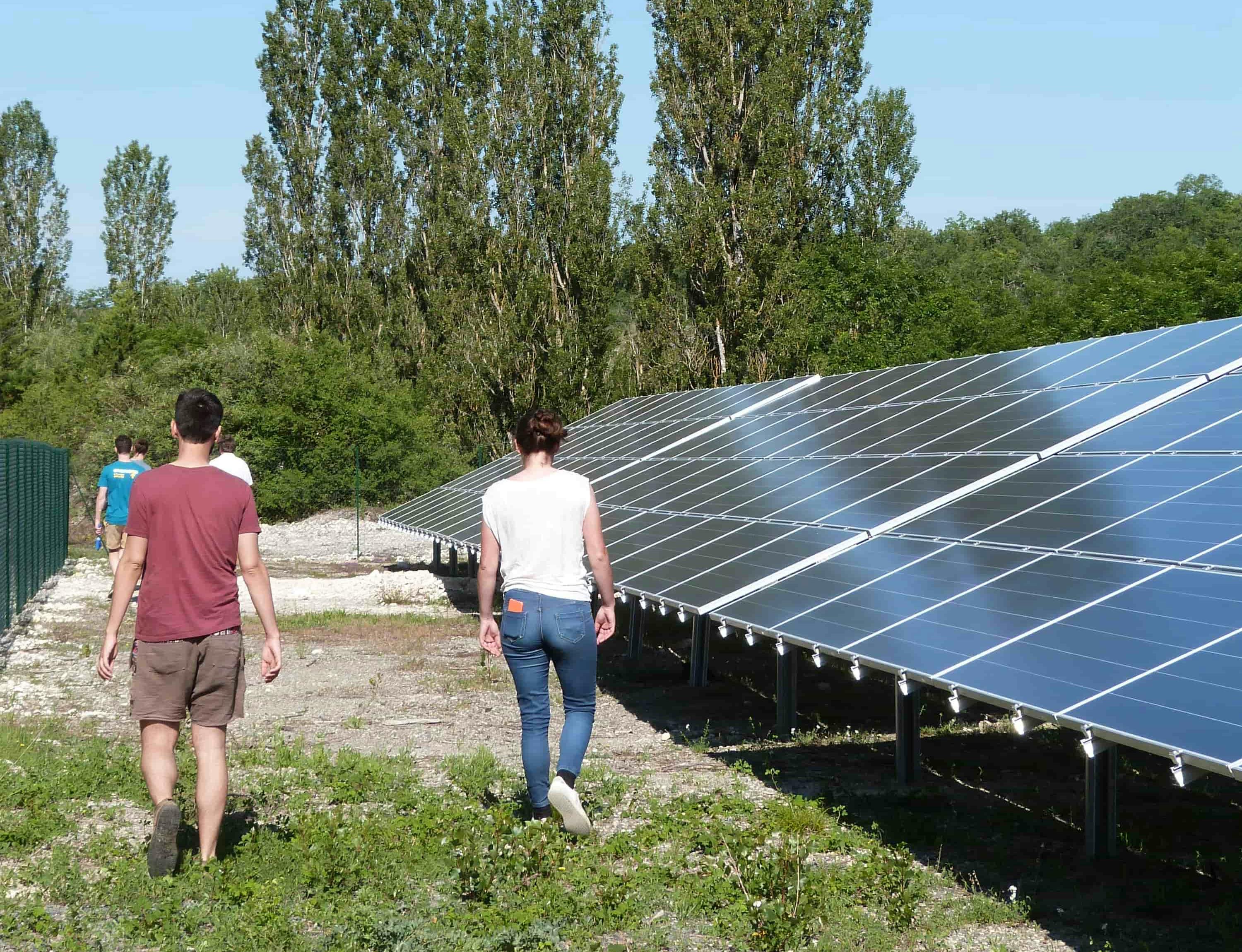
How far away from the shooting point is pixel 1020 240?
84.6 meters

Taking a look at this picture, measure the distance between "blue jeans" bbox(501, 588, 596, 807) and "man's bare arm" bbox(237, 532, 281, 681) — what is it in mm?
1024

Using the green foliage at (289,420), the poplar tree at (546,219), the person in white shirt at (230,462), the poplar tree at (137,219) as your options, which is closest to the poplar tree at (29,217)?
the poplar tree at (137,219)

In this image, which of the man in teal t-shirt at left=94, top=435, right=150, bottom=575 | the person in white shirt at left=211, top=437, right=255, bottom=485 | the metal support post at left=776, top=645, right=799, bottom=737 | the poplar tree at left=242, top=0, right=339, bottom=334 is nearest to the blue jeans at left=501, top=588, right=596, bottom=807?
the metal support post at left=776, top=645, right=799, bottom=737

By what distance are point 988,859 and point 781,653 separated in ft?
6.48

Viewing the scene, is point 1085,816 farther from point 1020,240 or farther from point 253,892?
point 1020,240

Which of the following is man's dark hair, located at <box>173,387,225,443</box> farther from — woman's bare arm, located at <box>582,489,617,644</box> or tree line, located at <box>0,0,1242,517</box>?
tree line, located at <box>0,0,1242,517</box>

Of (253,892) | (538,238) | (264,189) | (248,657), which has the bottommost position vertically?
(248,657)

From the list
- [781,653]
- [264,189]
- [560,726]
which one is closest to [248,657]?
[560,726]

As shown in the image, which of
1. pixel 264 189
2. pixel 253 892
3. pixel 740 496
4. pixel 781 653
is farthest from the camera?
pixel 264 189

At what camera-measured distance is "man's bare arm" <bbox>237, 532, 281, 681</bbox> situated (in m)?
5.19

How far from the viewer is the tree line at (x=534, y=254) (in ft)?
95.9

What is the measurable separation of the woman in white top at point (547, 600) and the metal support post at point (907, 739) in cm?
233

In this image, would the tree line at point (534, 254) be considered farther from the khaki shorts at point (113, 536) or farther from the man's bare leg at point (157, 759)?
the man's bare leg at point (157, 759)

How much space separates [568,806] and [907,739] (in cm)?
258
